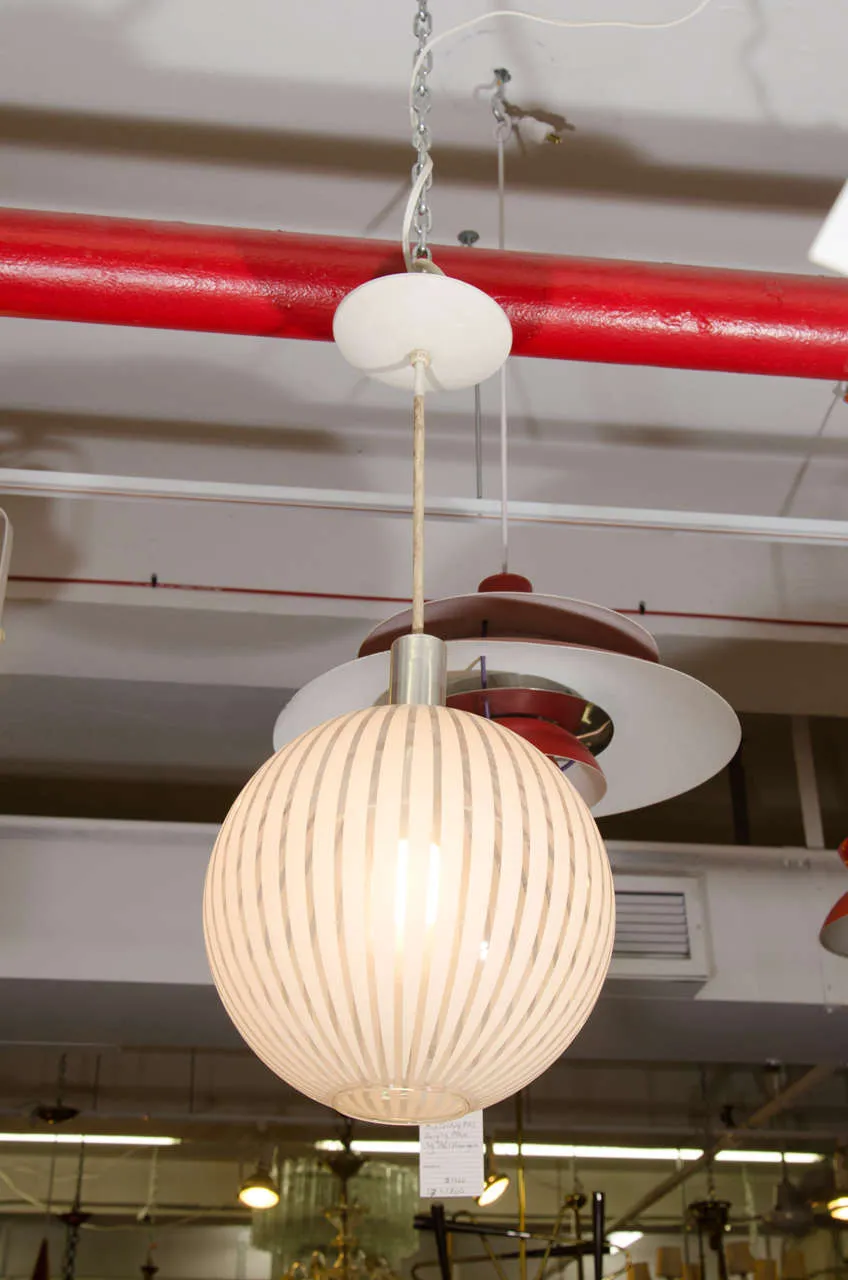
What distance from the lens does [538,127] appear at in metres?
2.62

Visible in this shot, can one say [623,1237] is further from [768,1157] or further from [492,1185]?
[492,1185]

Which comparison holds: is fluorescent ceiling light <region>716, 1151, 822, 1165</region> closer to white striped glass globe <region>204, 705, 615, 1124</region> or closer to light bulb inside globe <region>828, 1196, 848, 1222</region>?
light bulb inside globe <region>828, 1196, 848, 1222</region>

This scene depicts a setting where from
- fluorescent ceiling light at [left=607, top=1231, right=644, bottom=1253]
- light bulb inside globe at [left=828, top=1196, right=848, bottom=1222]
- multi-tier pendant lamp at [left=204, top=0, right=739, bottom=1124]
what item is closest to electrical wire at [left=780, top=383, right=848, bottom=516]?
multi-tier pendant lamp at [left=204, top=0, right=739, bottom=1124]

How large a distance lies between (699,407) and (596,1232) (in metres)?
2.37

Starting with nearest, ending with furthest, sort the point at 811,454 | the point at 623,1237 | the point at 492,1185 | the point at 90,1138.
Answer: the point at 811,454
the point at 492,1185
the point at 90,1138
the point at 623,1237

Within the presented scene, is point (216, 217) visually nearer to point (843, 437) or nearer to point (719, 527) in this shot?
point (719, 527)

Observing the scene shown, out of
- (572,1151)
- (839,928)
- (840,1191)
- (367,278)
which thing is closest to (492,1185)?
(572,1151)

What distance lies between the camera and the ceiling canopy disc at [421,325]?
1.38m

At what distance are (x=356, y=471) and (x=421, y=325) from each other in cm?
223

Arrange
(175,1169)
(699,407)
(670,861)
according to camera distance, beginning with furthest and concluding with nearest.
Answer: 1. (175,1169)
2. (670,861)
3. (699,407)

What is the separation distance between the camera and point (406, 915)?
1.11 metres

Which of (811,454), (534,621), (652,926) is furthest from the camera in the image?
(652,926)

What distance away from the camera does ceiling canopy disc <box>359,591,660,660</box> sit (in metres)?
1.97

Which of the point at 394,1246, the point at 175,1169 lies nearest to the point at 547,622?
the point at 394,1246
